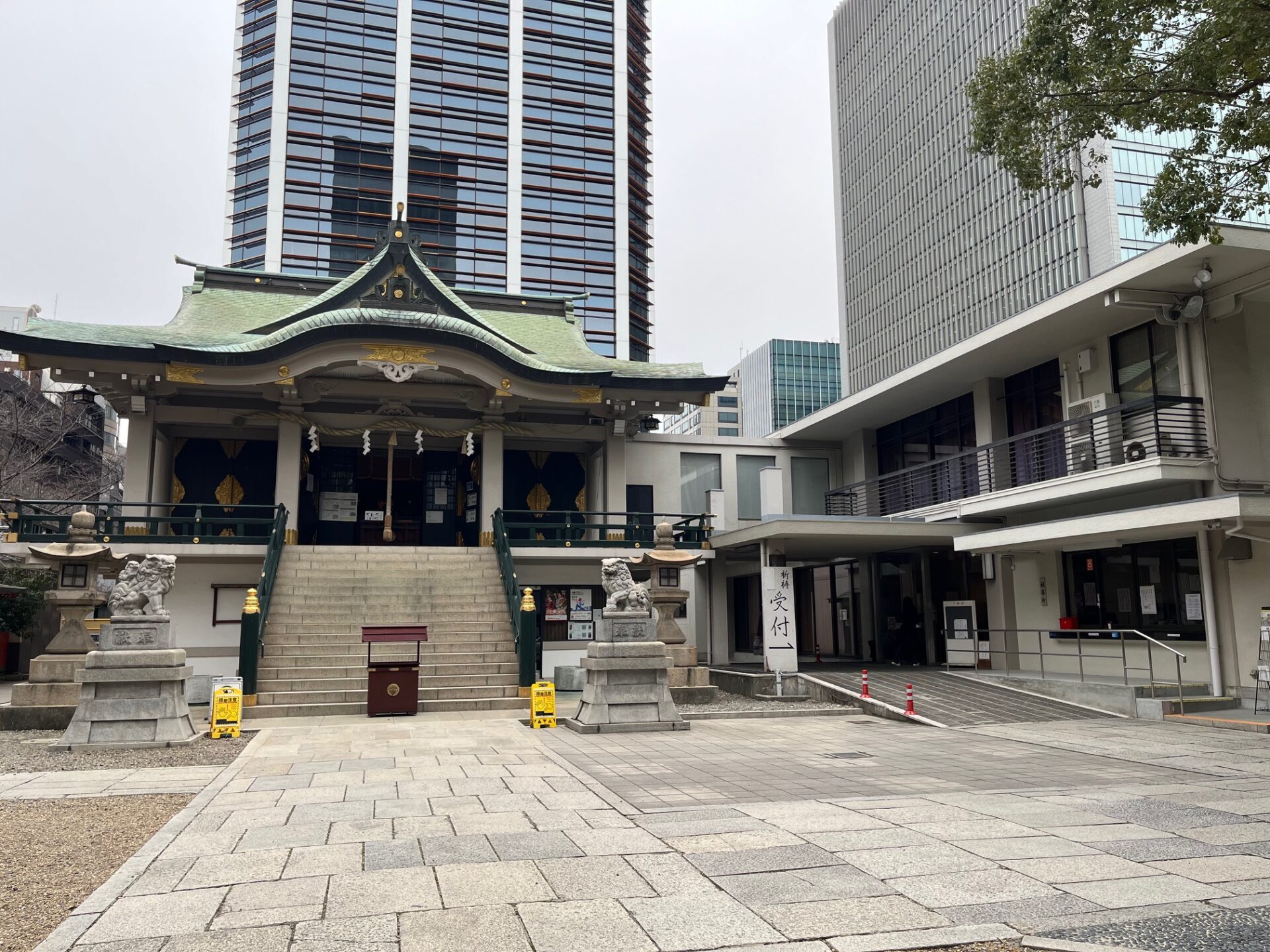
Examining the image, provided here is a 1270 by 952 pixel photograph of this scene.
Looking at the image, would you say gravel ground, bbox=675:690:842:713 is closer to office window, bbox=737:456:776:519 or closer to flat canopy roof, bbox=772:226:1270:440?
flat canopy roof, bbox=772:226:1270:440

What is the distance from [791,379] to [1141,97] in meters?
118

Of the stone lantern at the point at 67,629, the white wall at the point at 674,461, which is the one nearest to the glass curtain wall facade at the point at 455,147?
the white wall at the point at 674,461

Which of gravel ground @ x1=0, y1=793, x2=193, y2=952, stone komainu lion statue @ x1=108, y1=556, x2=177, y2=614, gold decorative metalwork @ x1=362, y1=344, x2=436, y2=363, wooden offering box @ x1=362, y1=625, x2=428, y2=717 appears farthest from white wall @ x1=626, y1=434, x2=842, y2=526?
gravel ground @ x1=0, y1=793, x2=193, y2=952

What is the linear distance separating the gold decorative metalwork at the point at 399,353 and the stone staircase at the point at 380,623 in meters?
4.40

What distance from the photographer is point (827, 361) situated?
128 m

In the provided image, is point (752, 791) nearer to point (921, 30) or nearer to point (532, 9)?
point (532, 9)

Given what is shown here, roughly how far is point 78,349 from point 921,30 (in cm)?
7002

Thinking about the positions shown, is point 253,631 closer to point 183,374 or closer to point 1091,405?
point 183,374

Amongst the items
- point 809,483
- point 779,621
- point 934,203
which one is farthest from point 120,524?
point 934,203

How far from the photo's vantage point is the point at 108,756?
35.4 feet

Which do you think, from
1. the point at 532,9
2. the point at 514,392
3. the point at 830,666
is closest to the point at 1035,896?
the point at 830,666

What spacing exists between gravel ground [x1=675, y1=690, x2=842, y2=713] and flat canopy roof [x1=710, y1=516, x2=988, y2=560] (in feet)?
11.5

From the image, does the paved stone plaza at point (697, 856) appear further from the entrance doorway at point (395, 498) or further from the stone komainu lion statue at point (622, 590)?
the entrance doorway at point (395, 498)

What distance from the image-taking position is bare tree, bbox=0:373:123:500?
92.9ft
